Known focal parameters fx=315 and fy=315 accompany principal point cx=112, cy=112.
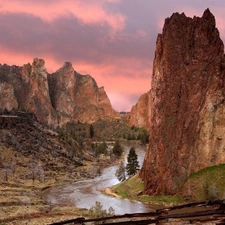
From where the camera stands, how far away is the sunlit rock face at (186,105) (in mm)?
62219

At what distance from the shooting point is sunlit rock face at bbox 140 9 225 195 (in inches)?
2450

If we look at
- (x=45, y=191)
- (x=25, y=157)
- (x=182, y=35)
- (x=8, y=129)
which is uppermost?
(x=182, y=35)

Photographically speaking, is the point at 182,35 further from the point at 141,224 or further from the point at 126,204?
the point at 141,224

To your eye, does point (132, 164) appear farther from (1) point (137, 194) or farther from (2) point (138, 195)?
(2) point (138, 195)

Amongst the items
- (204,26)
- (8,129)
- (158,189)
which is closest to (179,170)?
(158,189)

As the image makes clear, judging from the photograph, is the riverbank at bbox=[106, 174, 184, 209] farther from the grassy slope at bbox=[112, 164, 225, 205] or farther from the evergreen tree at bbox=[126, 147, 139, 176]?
the evergreen tree at bbox=[126, 147, 139, 176]

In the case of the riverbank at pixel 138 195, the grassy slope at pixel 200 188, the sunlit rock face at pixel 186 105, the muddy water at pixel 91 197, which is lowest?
the muddy water at pixel 91 197

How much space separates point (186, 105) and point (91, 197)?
2910 centimetres

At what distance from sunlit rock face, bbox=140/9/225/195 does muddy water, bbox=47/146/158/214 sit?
792 centimetres

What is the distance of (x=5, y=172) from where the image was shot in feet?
303

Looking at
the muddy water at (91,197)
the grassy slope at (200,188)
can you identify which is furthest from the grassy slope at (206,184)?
the muddy water at (91,197)

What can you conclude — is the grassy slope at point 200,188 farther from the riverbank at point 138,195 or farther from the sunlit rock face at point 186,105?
the sunlit rock face at point 186,105

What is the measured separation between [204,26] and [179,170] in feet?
106

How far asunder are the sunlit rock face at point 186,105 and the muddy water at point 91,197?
7921mm
